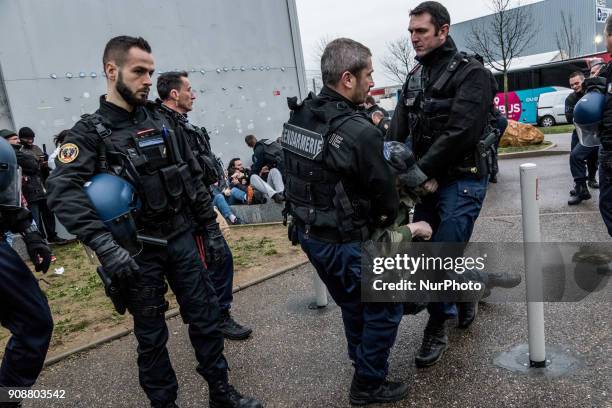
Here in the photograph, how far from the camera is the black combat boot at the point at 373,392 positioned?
277 centimetres

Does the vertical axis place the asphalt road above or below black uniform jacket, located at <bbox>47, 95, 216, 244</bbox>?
below

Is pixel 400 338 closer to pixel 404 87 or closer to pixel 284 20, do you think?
pixel 404 87

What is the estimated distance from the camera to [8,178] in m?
2.85

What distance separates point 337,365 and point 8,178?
2377 millimetres

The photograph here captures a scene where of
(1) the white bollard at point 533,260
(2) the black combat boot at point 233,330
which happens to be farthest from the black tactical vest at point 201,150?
(1) the white bollard at point 533,260

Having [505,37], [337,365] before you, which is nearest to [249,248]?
[337,365]

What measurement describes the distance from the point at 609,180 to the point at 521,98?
22635 mm

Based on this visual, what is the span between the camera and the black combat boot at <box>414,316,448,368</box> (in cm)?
311

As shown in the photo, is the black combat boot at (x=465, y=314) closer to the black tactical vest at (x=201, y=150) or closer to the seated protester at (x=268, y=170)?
the black tactical vest at (x=201, y=150)

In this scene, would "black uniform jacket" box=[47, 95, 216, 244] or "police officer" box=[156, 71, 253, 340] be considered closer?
"black uniform jacket" box=[47, 95, 216, 244]

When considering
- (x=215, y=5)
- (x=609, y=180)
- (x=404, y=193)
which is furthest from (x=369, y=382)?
(x=215, y=5)

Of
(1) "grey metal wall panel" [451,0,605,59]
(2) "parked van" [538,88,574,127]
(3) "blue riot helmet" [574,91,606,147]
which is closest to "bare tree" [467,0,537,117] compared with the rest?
(2) "parked van" [538,88,574,127]

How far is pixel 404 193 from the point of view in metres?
2.93

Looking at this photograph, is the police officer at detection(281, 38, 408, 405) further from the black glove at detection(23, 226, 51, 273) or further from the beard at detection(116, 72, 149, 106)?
the black glove at detection(23, 226, 51, 273)
